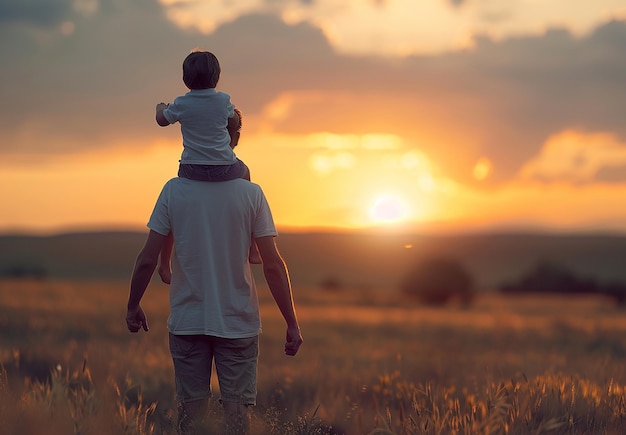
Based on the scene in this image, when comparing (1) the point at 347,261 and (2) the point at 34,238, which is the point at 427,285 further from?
(2) the point at 34,238

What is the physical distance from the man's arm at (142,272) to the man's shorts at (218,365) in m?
0.22

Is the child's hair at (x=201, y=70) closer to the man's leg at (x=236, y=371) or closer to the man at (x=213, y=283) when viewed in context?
the man at (x=213, y=283)

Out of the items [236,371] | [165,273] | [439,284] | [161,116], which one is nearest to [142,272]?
[165,273]

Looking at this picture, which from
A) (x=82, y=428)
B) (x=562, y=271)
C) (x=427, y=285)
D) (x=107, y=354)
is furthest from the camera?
(x=562, y=271)

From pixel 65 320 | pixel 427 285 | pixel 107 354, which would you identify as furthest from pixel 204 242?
pixel 427 285

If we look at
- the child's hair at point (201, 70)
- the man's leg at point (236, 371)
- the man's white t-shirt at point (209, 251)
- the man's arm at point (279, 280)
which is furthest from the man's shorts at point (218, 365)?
the child's hair at point (201, 70)

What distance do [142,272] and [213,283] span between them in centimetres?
41

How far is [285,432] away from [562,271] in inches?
3075

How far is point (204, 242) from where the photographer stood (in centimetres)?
508

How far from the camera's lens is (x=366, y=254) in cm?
11738

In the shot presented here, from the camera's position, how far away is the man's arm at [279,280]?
520cm

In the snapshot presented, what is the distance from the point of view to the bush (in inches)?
2355

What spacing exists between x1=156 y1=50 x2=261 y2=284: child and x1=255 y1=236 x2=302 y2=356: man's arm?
0.42m

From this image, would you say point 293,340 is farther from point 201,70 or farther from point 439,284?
point 439,284
